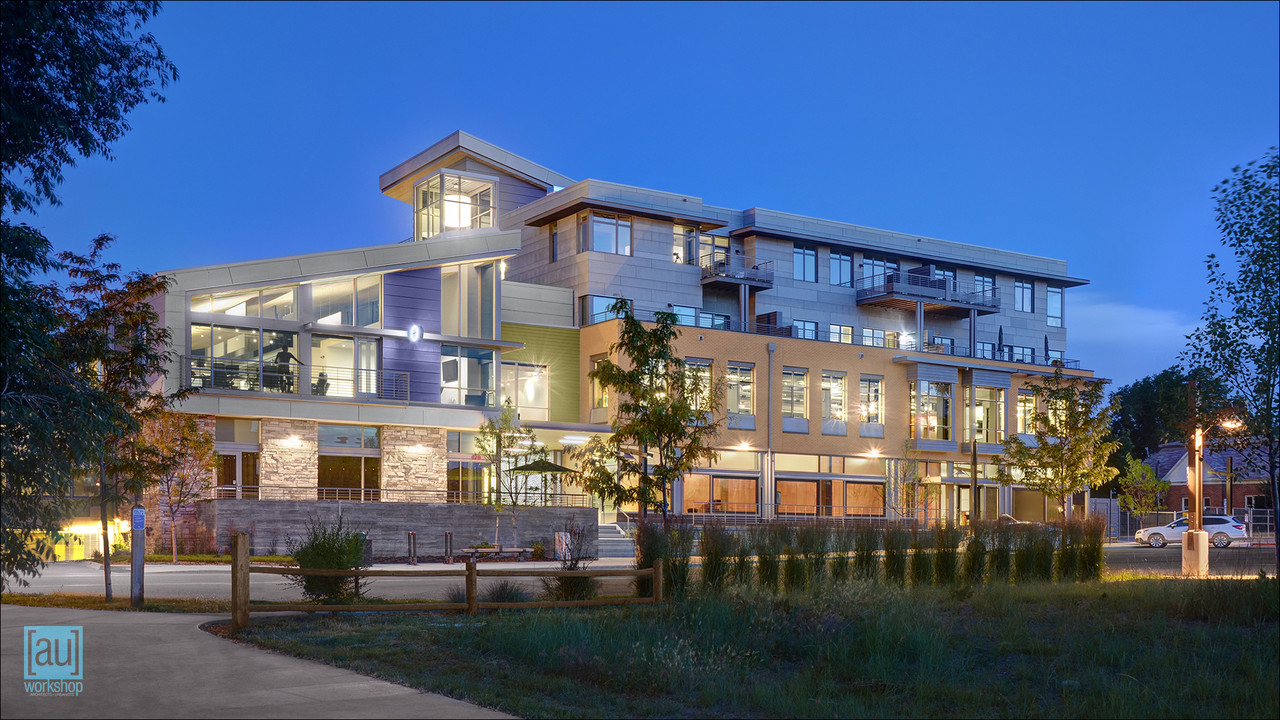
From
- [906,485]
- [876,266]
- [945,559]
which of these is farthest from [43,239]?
[876,266]

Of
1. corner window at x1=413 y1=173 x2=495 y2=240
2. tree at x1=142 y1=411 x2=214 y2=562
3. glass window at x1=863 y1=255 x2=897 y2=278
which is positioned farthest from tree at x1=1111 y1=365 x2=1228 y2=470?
corner window at x1=413 y1=173 x2=495 y2=240

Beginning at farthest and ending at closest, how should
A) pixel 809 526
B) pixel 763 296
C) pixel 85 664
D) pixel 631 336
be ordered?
pixel 763 296 → pixel 631 336 → pixel 809 526 → pixel 85 664

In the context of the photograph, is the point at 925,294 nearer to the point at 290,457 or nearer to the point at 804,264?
the point at 804,264

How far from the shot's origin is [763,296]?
191 ft

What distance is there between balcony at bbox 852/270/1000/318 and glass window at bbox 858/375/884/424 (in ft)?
20.1

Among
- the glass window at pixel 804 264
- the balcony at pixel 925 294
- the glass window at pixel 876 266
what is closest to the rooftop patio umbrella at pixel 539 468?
the glass window at pixel 804 264

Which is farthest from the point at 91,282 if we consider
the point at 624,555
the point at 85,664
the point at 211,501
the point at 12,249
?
the point at 624,555

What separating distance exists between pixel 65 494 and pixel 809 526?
11.9 meters

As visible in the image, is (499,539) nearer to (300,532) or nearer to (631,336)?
(300,532)

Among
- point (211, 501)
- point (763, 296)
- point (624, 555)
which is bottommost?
point (624, 555)

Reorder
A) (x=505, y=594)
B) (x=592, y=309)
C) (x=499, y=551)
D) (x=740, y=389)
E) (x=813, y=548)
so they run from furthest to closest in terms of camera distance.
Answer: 1. (x=740, y=389)
2. (x=592, y=309)
3. (x=499, y=551)
4. (x=813, y=548)
5. (x=505, y=594)

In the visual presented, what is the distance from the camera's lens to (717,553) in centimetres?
1817

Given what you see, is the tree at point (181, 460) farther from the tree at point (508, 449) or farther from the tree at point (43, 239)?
the tree at point (43, 239)

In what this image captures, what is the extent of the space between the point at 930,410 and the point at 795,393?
8977 mm
